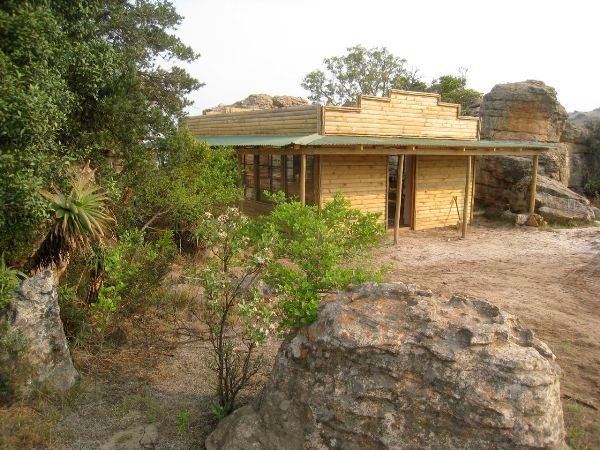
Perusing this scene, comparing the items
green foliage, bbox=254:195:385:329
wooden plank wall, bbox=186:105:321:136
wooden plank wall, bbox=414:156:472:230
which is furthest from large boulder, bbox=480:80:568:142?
green foliage, bbox=254:195:385:329

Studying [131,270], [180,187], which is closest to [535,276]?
[180,187]

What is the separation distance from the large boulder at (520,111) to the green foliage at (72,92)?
54.7 ft

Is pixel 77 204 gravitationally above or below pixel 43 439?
above

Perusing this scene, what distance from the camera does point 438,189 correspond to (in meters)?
16.9

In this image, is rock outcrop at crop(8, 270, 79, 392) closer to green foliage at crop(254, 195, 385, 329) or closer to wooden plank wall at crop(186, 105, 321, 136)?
green foliage at crop(254, 195, 385, 329)

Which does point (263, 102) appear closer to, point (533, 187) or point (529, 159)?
point (529, 159)

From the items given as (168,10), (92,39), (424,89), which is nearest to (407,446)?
(92,39)

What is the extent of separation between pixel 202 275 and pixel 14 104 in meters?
2.56

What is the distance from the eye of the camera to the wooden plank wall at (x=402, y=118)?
13.8m

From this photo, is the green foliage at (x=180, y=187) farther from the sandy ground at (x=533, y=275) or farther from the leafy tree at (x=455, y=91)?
the leafy tree at (x=455, y=91)

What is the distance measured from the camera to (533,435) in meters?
3.27

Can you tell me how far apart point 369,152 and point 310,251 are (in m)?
8.56

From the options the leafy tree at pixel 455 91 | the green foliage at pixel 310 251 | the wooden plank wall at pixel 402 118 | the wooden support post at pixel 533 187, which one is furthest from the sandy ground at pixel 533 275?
the leafy tree at pixel 455 91

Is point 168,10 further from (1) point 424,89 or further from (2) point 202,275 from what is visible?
(1) point 424,89
